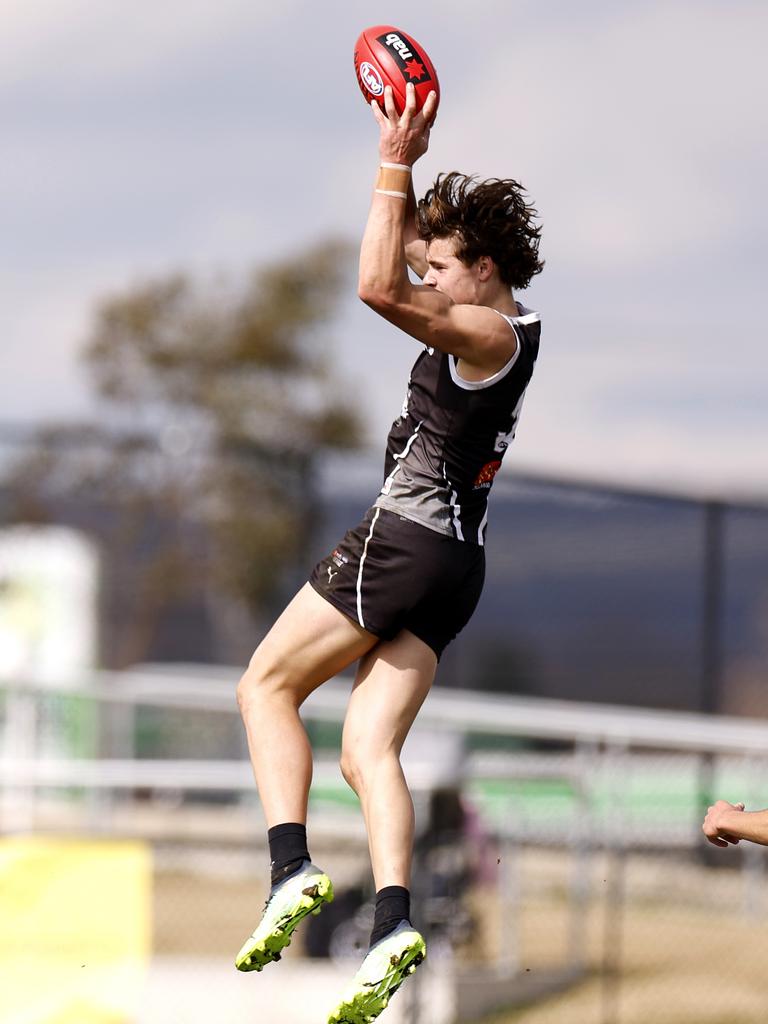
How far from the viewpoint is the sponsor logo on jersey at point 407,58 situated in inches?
161

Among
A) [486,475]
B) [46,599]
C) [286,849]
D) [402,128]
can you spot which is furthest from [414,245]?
[46,599]

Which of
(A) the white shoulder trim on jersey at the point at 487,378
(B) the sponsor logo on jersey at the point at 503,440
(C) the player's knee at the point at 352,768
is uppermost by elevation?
(A) the white shoulder trim on jersey at the point at 487,378

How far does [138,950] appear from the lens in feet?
22.2

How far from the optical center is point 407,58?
13.5 feet

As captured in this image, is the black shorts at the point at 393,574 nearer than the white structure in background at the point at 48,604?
Yes

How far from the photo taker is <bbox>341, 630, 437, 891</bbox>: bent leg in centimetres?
425

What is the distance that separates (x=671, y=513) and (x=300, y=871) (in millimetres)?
8848

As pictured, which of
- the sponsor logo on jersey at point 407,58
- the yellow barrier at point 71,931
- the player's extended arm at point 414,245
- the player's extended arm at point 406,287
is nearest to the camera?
the player's extended arm at point 406,287

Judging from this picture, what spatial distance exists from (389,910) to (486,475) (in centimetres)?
117

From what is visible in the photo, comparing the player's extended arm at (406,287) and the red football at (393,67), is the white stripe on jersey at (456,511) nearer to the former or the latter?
the player's extended arm at (406,287)

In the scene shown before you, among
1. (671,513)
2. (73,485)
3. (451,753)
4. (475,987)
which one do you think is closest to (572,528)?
(671,513)

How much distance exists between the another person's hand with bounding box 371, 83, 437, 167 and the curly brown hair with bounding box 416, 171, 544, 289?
0.69 ft

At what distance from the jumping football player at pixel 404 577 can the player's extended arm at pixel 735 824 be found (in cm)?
94

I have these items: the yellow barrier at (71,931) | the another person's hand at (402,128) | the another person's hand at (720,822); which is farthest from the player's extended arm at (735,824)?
the yellow barrier at (71,931)
